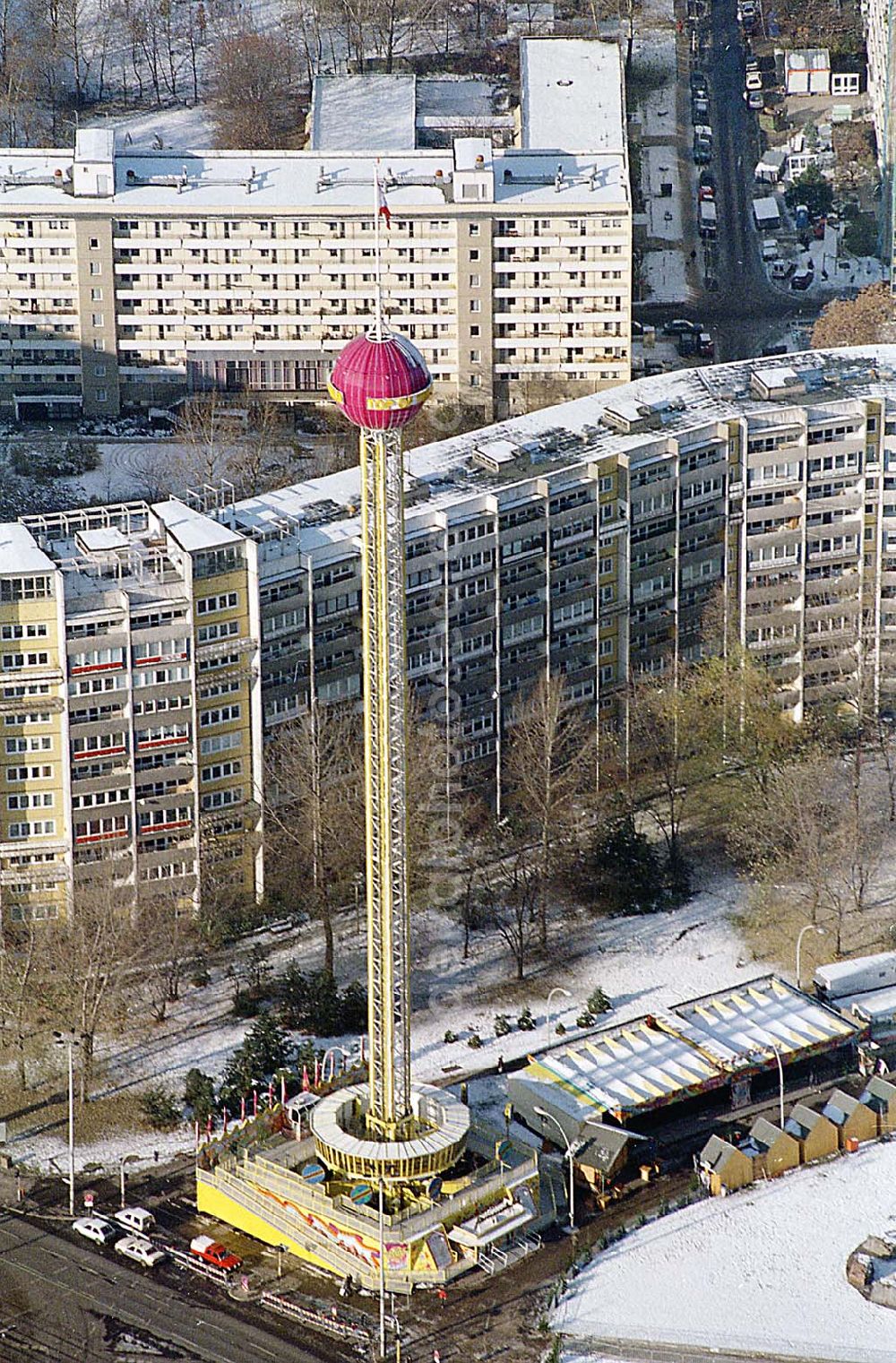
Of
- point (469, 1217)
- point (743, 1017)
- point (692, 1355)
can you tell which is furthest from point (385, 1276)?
point (743, 1017)

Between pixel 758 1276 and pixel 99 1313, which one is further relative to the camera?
pixel 758 1276

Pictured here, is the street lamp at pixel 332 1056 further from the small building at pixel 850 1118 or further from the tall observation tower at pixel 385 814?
the small building at pixel 850 1118

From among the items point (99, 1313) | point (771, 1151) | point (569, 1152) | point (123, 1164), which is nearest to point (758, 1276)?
point (771, 1151)

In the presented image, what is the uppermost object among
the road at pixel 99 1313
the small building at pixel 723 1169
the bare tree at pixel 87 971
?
the bare tree at pixel 87 971

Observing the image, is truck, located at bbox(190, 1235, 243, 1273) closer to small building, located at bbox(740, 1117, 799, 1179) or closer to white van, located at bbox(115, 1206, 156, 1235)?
white van, located at bbox(115, 1206, 156, 1235)

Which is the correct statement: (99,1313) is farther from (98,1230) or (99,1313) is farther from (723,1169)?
(723,1169)

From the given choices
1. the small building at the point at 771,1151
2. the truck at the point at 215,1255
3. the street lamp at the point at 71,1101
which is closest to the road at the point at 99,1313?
the truck at the point at 215,1255
